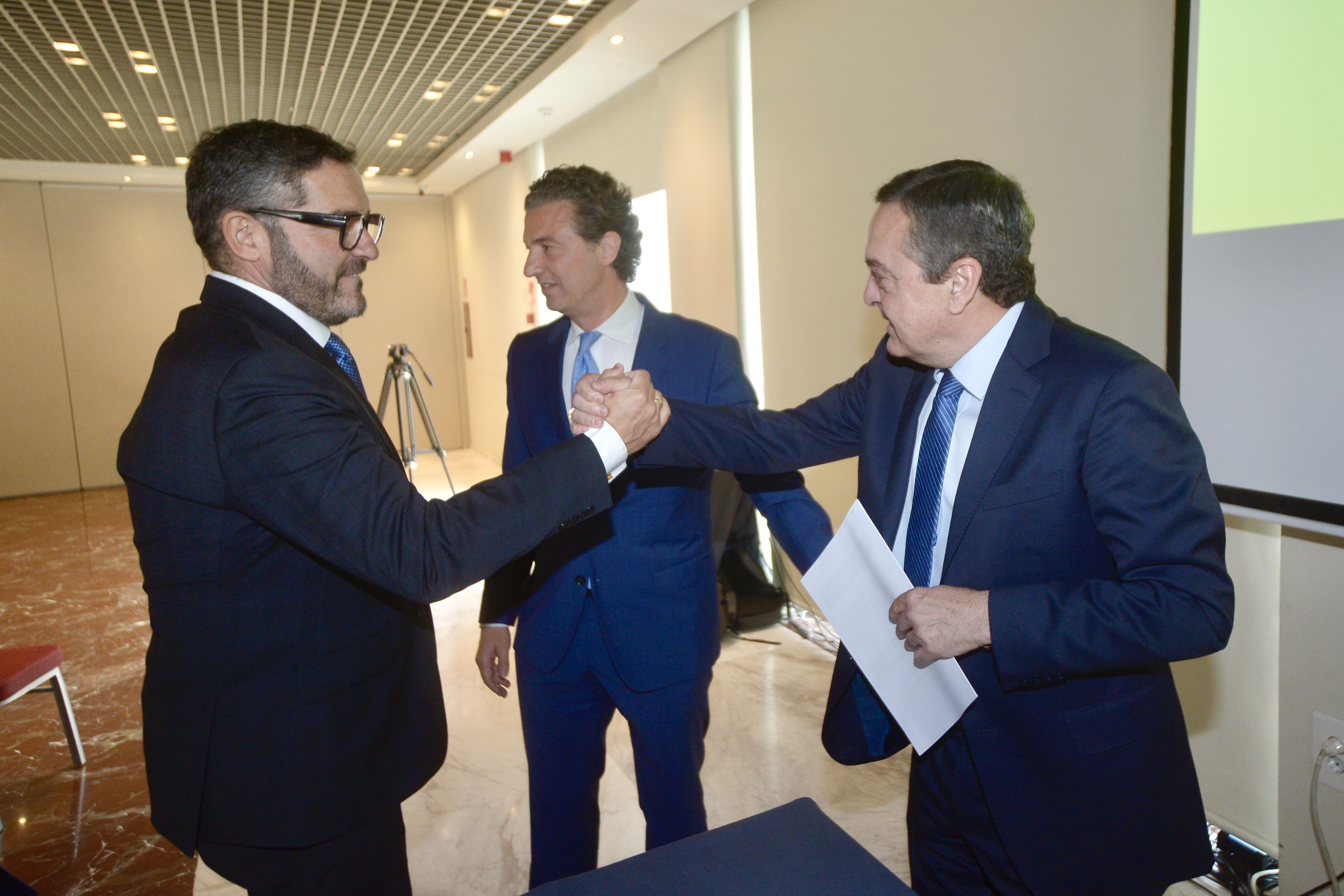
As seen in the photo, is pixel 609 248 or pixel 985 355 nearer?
pixel 985 355

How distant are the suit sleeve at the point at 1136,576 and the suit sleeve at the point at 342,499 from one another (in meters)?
0.69

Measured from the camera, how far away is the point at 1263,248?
1.77m

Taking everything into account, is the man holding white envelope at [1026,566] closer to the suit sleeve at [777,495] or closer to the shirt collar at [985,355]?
the shirt collar at [985,355]

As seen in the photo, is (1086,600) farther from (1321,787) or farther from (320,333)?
(1321,787)

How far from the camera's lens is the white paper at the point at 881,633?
1181 mm

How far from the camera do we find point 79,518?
730 cm

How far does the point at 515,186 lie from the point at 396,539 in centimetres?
695

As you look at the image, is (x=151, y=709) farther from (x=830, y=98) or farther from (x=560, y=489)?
(x=830, y=98)

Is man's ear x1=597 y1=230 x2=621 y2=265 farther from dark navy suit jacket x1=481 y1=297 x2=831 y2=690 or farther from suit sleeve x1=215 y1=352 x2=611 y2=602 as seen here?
suit sleeve x1=215 y1=352 x2=611 y2=602

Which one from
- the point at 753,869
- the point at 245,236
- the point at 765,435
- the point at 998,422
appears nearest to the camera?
the point at 753,869

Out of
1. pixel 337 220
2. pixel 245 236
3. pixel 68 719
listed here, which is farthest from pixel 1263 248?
pixel 68 719

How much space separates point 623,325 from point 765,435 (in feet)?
1.58

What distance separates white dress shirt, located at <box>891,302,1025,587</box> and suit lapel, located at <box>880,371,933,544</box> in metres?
0.09

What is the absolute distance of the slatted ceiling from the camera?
432 centimetres
